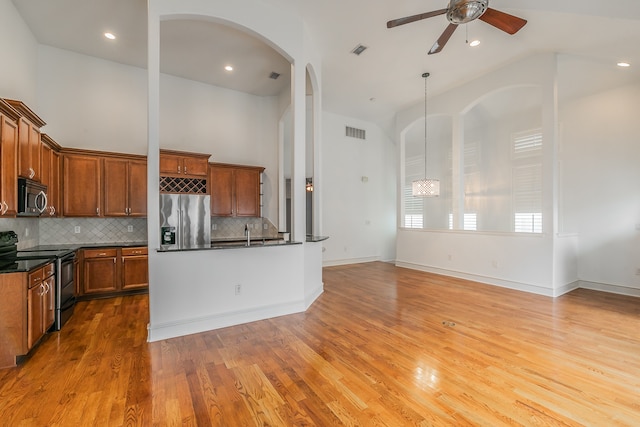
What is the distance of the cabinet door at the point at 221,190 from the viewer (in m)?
5.59

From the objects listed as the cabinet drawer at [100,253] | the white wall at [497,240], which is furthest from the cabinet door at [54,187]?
the white wall at [497,240]

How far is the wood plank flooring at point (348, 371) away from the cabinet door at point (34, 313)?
18cm

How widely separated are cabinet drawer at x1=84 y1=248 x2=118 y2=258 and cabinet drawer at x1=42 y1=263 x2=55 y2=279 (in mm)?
1214

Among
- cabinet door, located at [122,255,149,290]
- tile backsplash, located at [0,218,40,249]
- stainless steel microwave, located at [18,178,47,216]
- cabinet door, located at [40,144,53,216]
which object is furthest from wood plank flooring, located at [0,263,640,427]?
cabinet door, located at [40,144,53,216]

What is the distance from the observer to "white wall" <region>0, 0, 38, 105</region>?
3.51m

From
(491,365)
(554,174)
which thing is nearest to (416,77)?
(554,174)

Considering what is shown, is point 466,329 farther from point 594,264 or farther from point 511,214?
point 511,214

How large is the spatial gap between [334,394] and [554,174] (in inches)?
188

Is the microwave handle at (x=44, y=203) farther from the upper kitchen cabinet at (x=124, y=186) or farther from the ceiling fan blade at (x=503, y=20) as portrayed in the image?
the ceiling fan blade at (x=503, y=20)

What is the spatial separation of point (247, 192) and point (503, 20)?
4769 mm

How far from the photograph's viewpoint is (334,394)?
2.10 metres

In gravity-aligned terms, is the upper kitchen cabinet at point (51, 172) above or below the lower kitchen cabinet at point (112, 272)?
above

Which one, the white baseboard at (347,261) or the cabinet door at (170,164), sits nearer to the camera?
the cabinet door at (170,164)

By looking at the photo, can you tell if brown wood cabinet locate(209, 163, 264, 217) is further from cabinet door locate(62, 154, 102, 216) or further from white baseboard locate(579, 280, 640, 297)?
white baseboard locate(579, 280, 640, 297)
